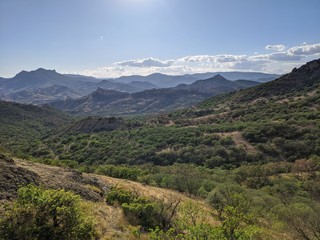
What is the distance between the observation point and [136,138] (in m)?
105

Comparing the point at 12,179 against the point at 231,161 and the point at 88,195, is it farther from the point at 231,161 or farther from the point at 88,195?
the point at 231,161

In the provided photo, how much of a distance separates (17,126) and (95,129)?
81.7m

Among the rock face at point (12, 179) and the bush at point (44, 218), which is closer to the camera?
the bush at point (44, 218)

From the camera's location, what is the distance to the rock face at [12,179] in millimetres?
13947

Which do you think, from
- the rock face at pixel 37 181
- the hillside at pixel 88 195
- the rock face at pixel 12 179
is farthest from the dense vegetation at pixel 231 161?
the rock face at pixel 12 179

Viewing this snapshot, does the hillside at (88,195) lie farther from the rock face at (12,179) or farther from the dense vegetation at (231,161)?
the dense vegetation at (231,161)

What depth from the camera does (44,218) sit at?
430 inches

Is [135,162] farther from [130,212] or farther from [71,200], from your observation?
[71,200]

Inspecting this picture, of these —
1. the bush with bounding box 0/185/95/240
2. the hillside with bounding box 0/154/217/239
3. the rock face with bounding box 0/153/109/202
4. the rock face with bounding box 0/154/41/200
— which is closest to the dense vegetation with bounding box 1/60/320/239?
the hillside with bounding box 0/154/217/239

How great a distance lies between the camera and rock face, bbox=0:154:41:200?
13.9 meters

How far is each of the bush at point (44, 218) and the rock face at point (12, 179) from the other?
3.14 meters

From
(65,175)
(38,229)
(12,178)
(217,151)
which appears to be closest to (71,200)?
(38,229)

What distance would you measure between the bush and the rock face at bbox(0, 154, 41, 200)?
124 inches

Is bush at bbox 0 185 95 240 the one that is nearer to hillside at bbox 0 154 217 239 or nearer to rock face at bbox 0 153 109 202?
hillside at bbox 0 154 217 239
